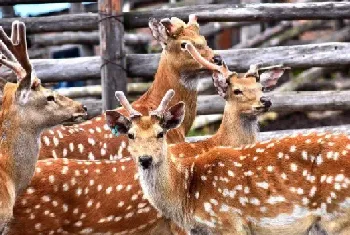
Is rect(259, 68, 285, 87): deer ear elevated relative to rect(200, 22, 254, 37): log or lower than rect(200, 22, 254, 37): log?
elevated

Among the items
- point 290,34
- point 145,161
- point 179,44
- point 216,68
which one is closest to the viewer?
point 145,161

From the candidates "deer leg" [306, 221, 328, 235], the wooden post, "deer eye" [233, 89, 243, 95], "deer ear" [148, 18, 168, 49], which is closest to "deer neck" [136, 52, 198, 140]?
"deer ear" [148, 18, 168, 49]

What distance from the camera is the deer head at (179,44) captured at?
673cm

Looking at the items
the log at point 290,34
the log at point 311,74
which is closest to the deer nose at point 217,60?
the log at point 311,74

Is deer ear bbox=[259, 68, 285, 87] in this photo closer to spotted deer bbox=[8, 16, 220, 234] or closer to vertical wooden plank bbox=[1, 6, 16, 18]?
spotted deer bbox=[8, 16, 220, 234]

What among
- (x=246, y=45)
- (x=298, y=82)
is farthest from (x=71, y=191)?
(x=246, y=45)

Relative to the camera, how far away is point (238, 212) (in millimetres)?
5609

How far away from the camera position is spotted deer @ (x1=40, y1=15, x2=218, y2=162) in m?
6.40

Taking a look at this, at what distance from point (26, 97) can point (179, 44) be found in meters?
1.59

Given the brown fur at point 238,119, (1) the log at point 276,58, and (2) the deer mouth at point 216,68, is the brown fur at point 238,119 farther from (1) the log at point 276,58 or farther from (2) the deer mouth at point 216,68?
(1) the log at point 276,58

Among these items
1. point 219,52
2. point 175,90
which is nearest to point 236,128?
point 175,90

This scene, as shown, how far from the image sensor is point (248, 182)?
560 cm

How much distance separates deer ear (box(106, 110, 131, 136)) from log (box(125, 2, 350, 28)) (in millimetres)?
2453

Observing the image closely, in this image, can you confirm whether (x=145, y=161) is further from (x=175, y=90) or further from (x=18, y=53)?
(x=175, y=90)
